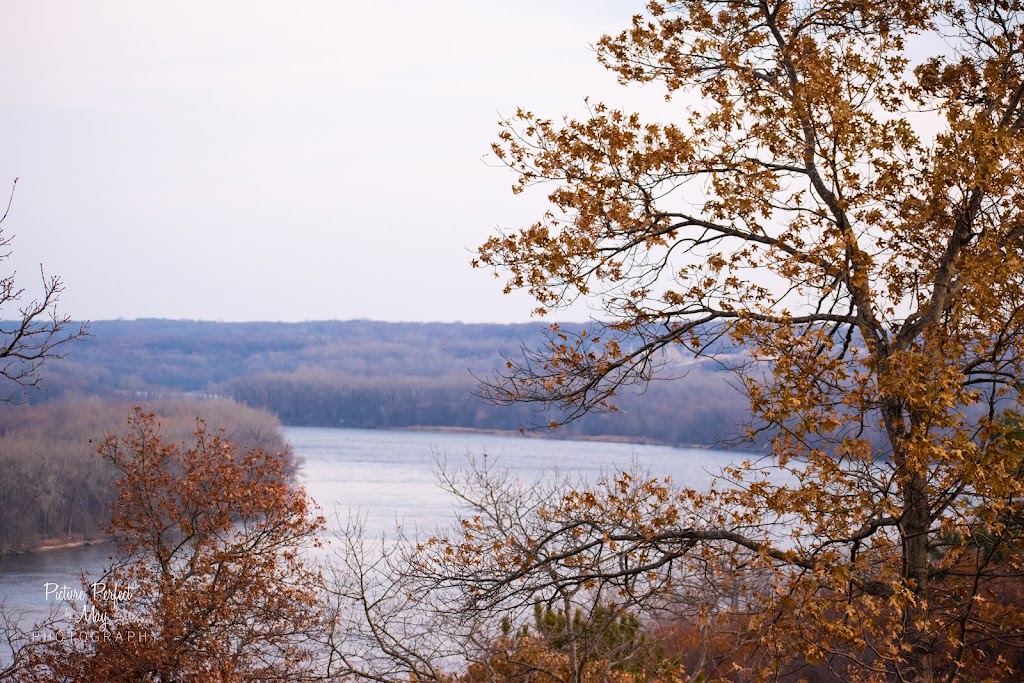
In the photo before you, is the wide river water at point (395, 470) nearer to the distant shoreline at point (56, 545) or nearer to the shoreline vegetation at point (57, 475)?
the distant shoreline at point (56, 545)

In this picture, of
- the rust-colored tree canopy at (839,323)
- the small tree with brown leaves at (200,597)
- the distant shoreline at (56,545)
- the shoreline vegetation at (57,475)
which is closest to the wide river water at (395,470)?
the distant shoreline at (56,545)

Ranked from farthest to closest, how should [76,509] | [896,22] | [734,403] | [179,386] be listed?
[179,386] < [734,403] < [76,509] < [896,22]

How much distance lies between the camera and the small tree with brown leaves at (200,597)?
13778 millimetres

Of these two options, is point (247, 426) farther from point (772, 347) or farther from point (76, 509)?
point (772, 347)

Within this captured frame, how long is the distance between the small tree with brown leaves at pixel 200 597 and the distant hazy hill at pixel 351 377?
52.0m

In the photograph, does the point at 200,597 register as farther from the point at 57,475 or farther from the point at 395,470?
the point at 395,470

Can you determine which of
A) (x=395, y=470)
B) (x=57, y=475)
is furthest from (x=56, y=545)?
(x=395, y=470)

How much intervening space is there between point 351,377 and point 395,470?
2403 inches

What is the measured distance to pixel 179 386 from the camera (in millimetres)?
135250

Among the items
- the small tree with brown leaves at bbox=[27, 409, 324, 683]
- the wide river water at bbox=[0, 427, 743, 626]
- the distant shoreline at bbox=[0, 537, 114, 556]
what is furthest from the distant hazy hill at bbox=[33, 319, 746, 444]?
the small tree with brown leaves at bbox=[27, 409, 324, 683]

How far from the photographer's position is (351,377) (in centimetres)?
12369

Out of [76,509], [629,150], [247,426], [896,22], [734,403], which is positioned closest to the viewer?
[629,150]

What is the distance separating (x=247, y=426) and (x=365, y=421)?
35.8 m

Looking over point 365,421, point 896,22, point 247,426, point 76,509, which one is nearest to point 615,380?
point 896,22
